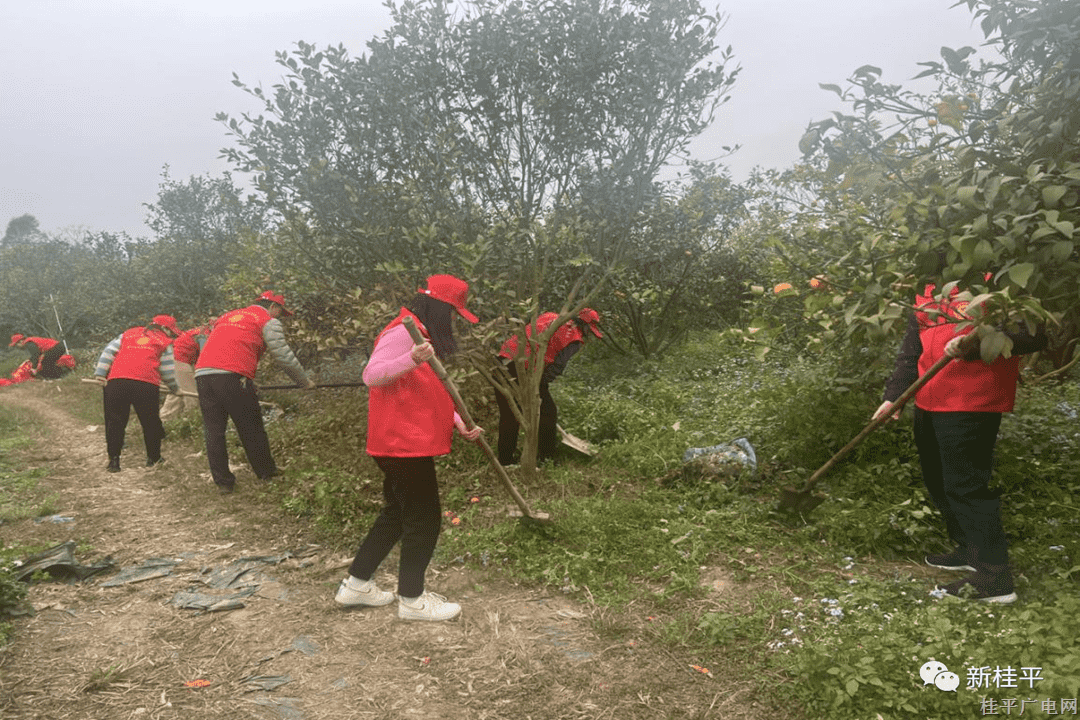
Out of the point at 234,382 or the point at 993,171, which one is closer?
the point at 993,171

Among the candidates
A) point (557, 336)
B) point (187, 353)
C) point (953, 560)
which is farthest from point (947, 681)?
point (187, 353)

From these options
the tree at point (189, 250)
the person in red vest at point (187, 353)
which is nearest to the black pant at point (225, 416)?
Result: the person in red vest at point (187, 353)

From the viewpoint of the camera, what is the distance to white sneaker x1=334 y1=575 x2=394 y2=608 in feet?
12.8

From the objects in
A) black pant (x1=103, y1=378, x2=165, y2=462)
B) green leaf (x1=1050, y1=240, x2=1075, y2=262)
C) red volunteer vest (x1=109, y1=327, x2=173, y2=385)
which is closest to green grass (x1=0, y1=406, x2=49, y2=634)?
black pant (x1=103, y1=378, x2=165, y2=462)

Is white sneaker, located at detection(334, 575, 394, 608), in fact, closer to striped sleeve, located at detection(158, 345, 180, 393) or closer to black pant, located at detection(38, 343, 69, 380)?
striped sleeve, located at detection(158, 345, 180, 393)

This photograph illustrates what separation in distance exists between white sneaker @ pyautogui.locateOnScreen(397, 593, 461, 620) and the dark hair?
1430mm

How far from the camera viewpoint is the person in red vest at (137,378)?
761cm

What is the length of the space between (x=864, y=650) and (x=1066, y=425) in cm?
373

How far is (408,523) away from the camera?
3.68 meters

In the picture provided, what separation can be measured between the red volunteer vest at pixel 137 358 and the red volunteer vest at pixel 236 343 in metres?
1.54

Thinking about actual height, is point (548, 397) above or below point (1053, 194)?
below

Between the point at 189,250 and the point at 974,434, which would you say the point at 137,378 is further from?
the point at 189,250

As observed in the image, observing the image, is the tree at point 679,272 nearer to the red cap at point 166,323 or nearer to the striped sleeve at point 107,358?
the red cap at point 166,323

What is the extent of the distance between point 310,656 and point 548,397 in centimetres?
335
